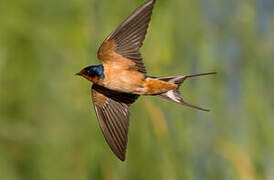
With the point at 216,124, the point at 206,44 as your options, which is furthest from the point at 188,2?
the point at 216,124

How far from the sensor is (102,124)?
141 cm

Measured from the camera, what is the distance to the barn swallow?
125 centimetres

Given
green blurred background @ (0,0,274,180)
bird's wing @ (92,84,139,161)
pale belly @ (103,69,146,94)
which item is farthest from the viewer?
green blurred background @ (0,0,274,180)

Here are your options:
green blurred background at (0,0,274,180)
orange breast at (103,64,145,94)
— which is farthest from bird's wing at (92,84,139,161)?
green blurred background at (0,0,274,180)

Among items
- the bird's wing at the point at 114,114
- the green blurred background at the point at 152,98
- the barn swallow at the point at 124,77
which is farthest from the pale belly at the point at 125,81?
the green blurred background at the point at 152,98

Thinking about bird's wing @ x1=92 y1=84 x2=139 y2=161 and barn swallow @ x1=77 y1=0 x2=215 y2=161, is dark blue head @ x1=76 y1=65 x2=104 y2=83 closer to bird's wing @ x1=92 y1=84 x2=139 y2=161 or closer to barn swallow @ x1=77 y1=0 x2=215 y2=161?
barn swallow @ x1=77 y1=0 x2=215 y2=161

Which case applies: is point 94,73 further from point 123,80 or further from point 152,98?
point 152,98

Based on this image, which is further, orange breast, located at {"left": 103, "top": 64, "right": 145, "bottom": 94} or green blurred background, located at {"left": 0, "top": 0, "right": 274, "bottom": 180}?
green blurred background, located at {"left": 0, "top": 0, "right": 274, "bottom": 180}

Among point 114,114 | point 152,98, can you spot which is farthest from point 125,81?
point 152,98

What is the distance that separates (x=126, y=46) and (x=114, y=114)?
0.16 meters

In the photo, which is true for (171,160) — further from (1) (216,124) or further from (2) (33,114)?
(2) (33,114)

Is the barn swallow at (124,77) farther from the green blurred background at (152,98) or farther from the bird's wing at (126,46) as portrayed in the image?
the green blurred background at (152,98)

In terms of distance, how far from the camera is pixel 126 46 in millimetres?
1305

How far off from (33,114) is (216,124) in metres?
0.52
